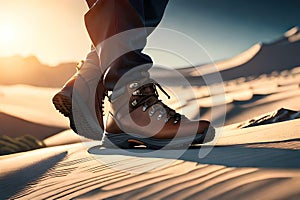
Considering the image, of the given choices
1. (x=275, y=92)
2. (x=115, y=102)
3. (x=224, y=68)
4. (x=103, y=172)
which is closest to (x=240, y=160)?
(x=103, y=172)

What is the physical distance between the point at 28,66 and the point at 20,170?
4.30 m

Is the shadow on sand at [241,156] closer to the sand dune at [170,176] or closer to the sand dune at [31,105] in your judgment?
the sand dune at [170,176]

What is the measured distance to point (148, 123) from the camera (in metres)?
1.32

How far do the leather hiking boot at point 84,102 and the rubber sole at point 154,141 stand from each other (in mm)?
107

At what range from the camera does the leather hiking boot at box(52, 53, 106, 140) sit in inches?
58.7

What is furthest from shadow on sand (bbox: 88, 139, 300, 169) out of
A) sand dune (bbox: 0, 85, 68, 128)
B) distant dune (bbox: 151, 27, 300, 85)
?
distant dune (bbox: 151, 27, 300, 85)

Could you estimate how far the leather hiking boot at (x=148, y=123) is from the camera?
128cm

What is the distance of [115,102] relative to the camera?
1390mm

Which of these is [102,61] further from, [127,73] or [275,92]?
[275,92]

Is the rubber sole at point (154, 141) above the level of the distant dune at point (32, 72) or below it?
below

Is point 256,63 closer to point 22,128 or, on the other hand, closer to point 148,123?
point 22,128

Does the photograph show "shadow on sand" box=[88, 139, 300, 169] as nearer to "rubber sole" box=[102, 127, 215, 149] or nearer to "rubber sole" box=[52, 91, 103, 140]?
"rubber sole" box=[102, 127, 215, 149]

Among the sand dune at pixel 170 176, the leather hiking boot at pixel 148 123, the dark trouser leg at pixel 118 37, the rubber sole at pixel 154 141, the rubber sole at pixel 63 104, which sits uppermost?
the dark trouser leg at pixel 118 37

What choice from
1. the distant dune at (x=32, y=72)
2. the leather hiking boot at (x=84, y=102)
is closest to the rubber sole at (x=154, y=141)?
the leather hiking boot at (x=84, y=102)
